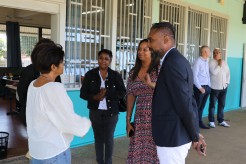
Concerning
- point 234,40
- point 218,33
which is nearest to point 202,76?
point 218,33

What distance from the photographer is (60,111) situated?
62.1 inches

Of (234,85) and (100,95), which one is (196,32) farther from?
(100,95)

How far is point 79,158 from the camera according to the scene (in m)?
3.65

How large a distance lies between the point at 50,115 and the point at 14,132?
3.76 m

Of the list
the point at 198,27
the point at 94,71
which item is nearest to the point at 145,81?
the point at 94,71

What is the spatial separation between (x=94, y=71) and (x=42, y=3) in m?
1.23

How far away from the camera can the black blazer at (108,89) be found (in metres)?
2.99

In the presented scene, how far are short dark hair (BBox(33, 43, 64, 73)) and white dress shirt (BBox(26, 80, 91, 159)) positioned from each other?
12cm

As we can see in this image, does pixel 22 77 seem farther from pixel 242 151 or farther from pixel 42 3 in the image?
pixel 242 151

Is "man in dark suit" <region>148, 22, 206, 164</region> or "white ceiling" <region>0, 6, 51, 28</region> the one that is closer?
"man in dark suit" <region>148, 22, 206, 164</region>

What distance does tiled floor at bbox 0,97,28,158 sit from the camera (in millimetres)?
3942

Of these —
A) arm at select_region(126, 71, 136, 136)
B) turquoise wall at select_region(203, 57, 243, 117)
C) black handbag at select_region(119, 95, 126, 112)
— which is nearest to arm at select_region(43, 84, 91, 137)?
arm at select_region(126, 71, 136, 136)

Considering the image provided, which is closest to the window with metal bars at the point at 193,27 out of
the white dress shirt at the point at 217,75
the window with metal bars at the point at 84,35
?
the white dress shirt at the point at 217,75

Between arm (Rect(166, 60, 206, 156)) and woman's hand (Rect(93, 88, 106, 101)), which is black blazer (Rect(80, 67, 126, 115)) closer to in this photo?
woman's hand (Rect(93, 88, 106, 101))
